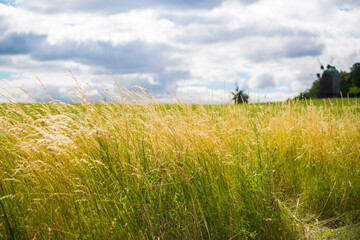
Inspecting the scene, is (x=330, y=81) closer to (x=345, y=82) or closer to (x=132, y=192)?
(x=345, y=82)

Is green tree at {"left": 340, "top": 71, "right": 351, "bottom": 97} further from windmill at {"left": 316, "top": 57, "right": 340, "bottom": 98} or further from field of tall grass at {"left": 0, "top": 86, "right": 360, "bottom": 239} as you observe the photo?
field of tall grass at {"left": 0, "top": 86, "right": 360, "bottom": 239}

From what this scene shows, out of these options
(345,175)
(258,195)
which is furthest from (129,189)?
(345,175)

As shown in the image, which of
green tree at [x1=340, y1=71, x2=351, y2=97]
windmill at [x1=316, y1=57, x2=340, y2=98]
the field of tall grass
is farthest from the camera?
green tree at [x1=340, y1=71, x2=351, y2=97]

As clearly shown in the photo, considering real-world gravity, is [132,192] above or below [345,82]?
below

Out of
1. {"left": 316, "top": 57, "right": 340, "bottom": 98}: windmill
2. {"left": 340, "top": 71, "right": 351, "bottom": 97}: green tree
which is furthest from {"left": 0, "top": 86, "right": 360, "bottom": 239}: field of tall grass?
{"left": 340, "top": 71, "right": 351, "bottom": 97}: green tree

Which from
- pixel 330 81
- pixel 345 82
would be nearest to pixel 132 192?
pixel 330 81

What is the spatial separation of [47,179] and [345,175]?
13.8ft

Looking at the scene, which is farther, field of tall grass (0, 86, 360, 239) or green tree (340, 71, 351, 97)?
green tree (340, 71, 351, 97)

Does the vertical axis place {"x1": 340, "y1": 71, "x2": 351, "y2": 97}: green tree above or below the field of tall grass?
above

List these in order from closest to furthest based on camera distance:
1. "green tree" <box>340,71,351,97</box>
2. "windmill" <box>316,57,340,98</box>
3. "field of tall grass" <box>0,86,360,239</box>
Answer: "field of tall grass" <box>0,86,360,239</box>
"windmill" <box>316,57,340,98</box>
"green tree" <box>340,71,351,97</box>

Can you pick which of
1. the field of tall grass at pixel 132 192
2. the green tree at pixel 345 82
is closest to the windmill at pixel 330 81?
the green tree at pixel 345 82

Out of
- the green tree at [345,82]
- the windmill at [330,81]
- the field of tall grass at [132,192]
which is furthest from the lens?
the green tree at [345,82]

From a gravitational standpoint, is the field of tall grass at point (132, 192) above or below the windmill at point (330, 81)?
below

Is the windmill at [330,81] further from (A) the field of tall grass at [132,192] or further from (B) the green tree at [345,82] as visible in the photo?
(A) the field of tall grass at [132,192]
